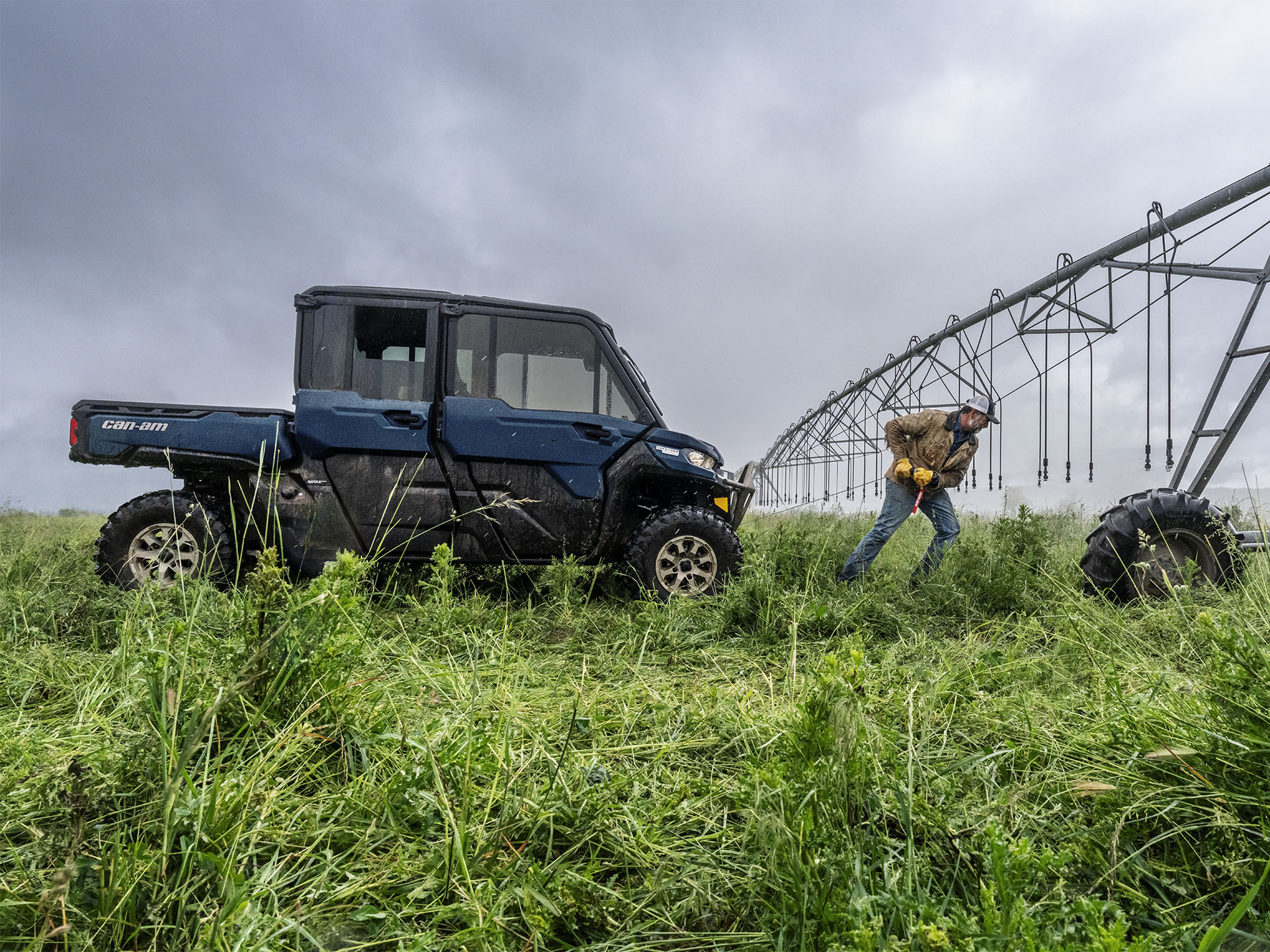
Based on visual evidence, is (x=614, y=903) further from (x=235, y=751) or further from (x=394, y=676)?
(x=394, y=676)

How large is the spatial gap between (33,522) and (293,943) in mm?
12495

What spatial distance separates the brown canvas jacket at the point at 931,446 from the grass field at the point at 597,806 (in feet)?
11.9

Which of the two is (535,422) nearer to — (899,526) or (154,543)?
(154,543)

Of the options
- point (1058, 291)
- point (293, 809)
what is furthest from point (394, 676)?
point (1058, 291)

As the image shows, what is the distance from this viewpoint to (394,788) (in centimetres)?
175

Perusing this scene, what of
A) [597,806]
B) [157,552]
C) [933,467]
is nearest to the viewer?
[597,806]

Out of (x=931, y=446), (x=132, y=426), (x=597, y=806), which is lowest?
(x=597, y=806)

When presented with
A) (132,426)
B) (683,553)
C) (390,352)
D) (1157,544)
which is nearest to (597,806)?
(683,553)

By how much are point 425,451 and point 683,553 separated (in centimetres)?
216

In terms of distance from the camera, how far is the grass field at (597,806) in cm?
137

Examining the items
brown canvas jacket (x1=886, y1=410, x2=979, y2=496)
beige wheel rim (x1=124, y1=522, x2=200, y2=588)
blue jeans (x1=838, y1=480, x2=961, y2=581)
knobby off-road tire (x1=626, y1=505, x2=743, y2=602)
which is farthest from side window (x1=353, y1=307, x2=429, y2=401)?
brown canvas jacket (x1=886, y1=410, x2=979, y2=496)

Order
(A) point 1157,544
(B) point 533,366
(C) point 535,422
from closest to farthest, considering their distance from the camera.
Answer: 1. (A) point 1157,544
2. (C) point 535,422
3. (B) point 533,366

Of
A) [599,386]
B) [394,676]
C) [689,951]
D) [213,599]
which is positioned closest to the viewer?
[689,951]

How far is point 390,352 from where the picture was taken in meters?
5.19
